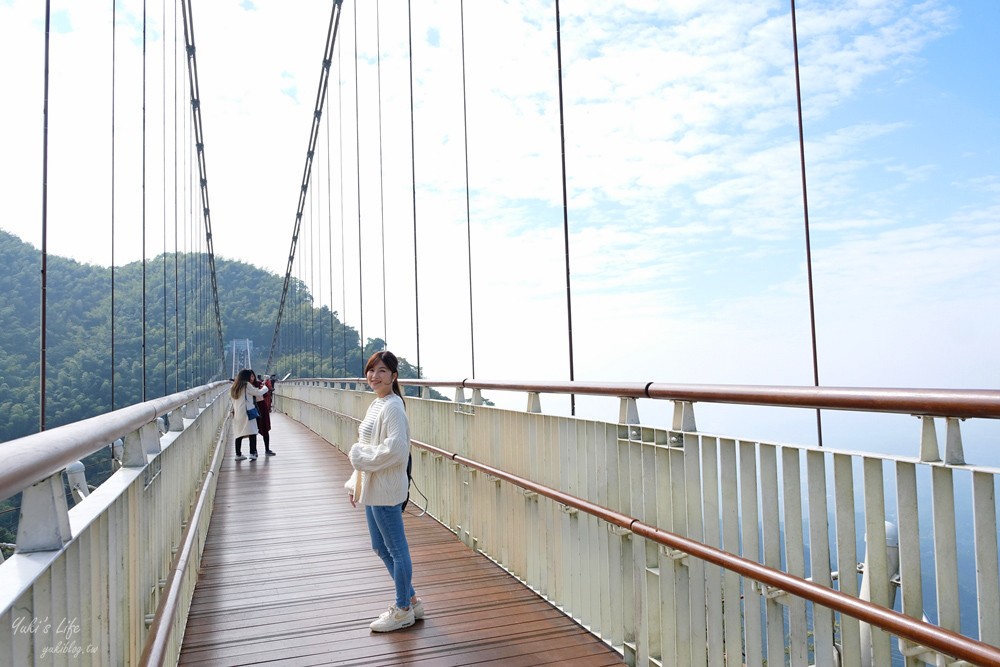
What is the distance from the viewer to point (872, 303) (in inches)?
199

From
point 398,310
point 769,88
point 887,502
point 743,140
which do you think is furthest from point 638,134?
point 887,502

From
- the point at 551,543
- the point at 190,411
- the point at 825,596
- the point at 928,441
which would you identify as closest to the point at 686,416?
the point at 825,596

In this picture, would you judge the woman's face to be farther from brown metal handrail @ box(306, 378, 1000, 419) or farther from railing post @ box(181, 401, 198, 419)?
railing post @ box(181, 401, 198, 419)

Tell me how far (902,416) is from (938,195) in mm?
3584

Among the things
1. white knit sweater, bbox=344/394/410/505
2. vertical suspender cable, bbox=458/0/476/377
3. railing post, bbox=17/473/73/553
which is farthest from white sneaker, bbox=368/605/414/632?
vertical suspender cable, bbox=458/0/476/377

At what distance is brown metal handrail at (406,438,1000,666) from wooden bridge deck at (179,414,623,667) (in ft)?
1.90

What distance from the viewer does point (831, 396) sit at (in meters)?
1.72

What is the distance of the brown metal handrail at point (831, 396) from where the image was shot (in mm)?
1360

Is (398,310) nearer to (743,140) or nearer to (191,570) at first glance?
(743,140)

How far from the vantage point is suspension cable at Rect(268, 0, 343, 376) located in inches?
902

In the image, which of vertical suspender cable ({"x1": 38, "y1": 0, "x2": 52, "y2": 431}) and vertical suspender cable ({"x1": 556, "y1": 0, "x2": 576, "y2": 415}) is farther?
vertical suspender cable ({"x1": 556, "y1": 0, "x2": 576, "y2": 415})

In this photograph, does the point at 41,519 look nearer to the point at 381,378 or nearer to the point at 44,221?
the point at 381,378

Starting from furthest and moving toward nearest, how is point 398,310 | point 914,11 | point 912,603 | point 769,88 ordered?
1. point 398,310
2. point 769,88
3. point 914,11
4. point 912,603

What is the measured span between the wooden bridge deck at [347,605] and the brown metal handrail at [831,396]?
3.48 feet
